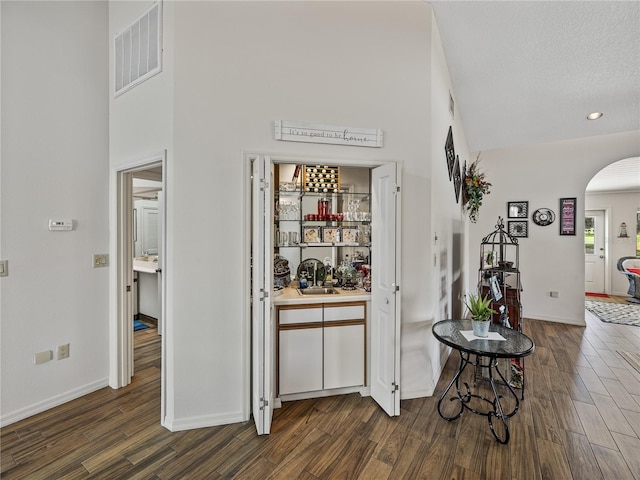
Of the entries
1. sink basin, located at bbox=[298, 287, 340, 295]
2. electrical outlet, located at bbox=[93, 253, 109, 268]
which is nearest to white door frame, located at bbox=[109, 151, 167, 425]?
electrical outlet, located at bbox=[93, 253, 109, 268]

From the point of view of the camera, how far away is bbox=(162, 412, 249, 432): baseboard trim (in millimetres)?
2279

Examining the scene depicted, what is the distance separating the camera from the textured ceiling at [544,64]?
2605 millimetres

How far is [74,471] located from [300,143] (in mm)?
2639

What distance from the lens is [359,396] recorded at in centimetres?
276

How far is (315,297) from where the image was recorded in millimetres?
2656

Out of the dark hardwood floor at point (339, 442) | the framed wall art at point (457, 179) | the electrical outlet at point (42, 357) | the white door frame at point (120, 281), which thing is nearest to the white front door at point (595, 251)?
the framed wall art at point (457, 179)

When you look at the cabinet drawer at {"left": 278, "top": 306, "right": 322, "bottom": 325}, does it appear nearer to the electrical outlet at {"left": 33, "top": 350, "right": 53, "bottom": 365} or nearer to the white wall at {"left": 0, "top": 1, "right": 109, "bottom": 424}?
the white wall at {"left": 0, "top": 1, "right": 109, "bottom": 424}

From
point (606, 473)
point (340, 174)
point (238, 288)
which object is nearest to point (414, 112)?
point (340, 174)

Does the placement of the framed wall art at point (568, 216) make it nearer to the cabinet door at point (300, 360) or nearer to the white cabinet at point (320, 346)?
the white cabinet at point (320, 346)

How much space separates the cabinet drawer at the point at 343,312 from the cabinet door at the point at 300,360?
141 millimetres

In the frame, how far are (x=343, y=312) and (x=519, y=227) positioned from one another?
4501 mm

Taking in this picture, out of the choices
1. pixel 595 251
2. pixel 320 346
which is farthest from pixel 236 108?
pixel 595 251

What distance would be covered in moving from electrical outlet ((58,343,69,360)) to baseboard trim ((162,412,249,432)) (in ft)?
3.73

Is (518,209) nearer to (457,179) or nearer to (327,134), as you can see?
(457,179)
